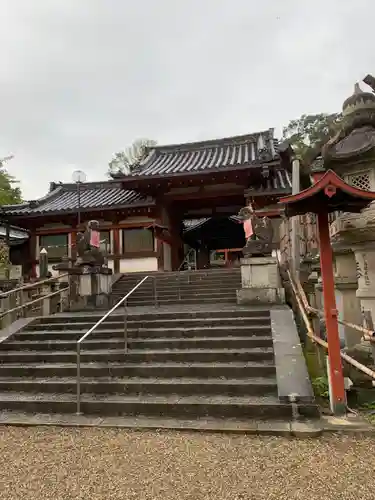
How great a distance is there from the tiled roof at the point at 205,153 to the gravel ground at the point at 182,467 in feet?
42.9

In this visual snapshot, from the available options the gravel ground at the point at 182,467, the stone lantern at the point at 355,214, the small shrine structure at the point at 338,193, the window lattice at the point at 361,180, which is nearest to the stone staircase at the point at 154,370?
the gravel ground at the point at 182,467

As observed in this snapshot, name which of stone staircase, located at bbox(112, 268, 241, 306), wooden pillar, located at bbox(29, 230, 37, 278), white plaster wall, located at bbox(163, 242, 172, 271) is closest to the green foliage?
stone staircase, located at bbox(112, 268, 241, 306)

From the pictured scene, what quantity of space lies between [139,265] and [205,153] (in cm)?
767

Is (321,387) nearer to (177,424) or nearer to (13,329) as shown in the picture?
(177,424)

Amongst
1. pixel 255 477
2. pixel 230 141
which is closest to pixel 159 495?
pixel 255 477

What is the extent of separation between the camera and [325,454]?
3.49m

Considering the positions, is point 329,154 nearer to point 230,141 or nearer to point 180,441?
point 180,441

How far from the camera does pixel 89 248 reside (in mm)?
9664

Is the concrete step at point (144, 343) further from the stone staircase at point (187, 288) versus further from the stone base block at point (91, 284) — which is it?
the stone staircase at point (187, 288)

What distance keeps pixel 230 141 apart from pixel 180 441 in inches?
714

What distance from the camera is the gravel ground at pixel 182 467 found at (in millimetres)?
2951

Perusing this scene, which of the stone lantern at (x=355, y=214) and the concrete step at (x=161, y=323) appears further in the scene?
the concrete step at (x=161, y=323)

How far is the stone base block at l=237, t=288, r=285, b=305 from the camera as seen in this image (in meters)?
8.44

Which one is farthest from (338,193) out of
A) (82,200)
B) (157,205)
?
(82,200)
